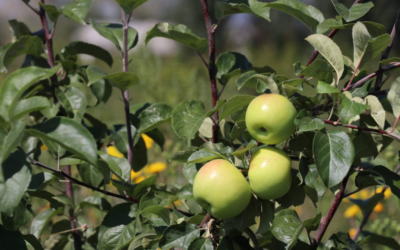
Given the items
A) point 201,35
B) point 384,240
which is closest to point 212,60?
point 384,240

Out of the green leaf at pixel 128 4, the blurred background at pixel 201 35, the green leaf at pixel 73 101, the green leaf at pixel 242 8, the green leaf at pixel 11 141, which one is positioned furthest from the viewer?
the blurred background at pixel 201 35

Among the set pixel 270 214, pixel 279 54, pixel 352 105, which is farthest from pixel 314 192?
pixel 279 54

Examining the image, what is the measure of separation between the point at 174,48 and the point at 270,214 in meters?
11.1

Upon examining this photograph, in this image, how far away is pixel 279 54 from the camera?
361 inches

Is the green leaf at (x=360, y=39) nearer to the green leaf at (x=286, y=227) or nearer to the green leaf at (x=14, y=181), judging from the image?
the green leaf at (x=286, y=227)

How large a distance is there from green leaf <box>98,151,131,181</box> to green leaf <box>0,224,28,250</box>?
0.82 ft

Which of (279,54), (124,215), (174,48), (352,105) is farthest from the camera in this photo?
(174,48)

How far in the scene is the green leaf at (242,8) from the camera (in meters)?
0.87

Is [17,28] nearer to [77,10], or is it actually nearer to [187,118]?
[77,10]

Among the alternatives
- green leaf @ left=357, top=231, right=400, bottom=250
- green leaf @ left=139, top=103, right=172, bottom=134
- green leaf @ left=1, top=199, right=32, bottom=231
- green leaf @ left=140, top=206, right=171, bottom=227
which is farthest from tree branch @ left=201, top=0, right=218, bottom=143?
green leaf @ left=357, top=231, right=400, bottom=250

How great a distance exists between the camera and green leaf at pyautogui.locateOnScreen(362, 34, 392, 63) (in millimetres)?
720

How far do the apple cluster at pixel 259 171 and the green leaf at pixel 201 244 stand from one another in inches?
3.2

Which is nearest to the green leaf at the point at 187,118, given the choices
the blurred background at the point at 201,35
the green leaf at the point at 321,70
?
the green leaf at the point at 321,70

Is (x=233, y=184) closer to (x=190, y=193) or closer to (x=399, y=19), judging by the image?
(x=190, y=193)
